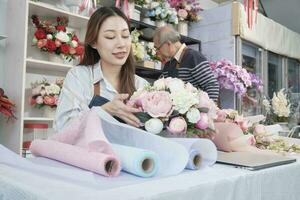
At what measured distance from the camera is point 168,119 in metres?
0.87

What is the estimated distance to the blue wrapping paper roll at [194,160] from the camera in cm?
74

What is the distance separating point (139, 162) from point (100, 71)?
70 centimetres

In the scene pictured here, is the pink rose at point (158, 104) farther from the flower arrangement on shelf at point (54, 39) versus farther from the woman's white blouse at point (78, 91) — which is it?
the flower arrangement on shelf at point (54, 39)

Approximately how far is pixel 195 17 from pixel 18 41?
2.11 meters

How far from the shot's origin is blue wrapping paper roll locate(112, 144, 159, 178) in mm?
651

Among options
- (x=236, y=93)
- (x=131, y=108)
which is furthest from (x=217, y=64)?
(x=131, y=108)

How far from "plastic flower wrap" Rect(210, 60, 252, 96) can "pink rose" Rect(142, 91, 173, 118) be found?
2406 mm

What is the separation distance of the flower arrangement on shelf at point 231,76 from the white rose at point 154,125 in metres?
2.43

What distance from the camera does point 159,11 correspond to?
10.5 feet

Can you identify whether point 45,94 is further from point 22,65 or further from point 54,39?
point 54,39

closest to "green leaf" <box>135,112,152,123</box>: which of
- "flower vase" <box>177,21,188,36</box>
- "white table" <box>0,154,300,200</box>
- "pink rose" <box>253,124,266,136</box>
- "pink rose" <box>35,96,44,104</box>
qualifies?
"white table" <box>0,154,300,200</box>

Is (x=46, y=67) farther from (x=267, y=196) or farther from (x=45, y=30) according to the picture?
(x=267, y=196)

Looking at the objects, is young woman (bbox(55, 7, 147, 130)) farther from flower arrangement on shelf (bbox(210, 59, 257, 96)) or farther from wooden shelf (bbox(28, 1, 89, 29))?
flower arrangement on shelf (bbox(210, 59, 257, 96))

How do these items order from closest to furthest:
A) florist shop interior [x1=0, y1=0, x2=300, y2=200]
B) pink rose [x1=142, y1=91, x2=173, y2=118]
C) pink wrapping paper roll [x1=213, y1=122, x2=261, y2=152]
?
florist shop interior [x1=0, y1=0, x2=300, y2=200] → pink rose [x1=142, y1=91, x2=173, y2=118] → pink wrapping paper roll [x1=213, y1=122, x2=261, y2=152]
